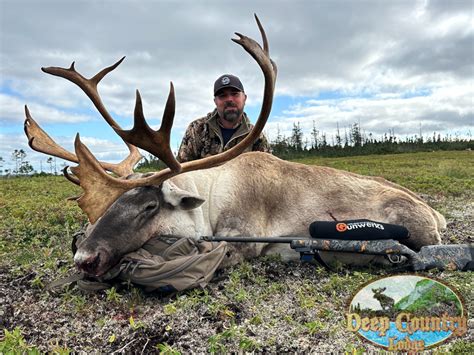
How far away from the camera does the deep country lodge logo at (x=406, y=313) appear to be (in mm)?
2742

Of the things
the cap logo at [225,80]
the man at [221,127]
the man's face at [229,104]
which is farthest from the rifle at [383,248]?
the cap logo at [225,80]

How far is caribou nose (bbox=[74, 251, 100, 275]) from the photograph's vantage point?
11.3 ft

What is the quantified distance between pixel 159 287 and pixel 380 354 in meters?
1.84

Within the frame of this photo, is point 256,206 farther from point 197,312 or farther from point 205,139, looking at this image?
point 205,139

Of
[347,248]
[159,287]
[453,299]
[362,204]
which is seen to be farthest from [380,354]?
[362,204]

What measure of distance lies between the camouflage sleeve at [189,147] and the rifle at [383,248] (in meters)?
2.99

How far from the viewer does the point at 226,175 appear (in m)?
4.77

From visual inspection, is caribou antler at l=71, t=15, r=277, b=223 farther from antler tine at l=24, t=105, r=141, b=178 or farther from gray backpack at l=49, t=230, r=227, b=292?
antler tine at l=24, t=105, r=141, b=178

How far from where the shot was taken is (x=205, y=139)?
687 cm

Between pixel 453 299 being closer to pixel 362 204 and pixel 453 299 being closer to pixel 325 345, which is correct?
pixel 325 345

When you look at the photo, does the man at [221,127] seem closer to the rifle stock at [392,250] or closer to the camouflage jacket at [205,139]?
the camouflage jacket at [205,139]

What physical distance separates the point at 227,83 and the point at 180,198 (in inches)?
121

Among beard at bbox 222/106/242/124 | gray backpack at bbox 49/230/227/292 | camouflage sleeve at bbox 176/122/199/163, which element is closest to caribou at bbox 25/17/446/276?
gray backpack at bbox 49/230/227/292

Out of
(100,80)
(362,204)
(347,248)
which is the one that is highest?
(100,80)
